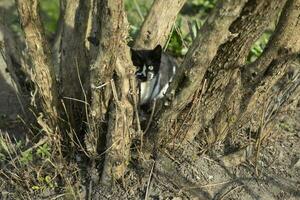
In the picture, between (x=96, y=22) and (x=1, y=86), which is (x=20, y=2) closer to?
(x=96, y=22)

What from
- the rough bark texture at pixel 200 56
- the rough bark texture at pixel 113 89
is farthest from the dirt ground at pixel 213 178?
the rough bark texture at pixel 200 56

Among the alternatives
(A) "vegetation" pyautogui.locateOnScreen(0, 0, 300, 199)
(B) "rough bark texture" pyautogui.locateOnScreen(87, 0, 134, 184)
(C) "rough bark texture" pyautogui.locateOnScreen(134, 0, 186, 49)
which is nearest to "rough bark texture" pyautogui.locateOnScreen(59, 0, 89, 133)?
(A) "vegetation" pyautogui.locateOnScreen(0, 0, 300, 199)

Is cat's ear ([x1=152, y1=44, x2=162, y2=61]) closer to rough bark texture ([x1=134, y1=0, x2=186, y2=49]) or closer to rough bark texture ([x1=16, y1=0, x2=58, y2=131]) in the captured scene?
rough bark texture ([x1=134, y1=0, x2=186, y2=49])

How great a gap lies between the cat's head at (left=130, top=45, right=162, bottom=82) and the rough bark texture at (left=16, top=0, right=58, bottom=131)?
538mm

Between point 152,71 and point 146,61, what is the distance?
0.68 ft

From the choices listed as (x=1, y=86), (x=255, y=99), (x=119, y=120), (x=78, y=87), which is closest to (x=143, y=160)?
(x=119, y=120)

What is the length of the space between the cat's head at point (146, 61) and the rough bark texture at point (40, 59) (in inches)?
21.2

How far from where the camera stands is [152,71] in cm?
299

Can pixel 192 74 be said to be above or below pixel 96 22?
below

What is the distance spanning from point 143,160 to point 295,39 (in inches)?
41.4

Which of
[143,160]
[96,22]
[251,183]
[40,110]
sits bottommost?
[251,183]

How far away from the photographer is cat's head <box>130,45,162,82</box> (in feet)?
8.91

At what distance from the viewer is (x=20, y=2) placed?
2.03 m

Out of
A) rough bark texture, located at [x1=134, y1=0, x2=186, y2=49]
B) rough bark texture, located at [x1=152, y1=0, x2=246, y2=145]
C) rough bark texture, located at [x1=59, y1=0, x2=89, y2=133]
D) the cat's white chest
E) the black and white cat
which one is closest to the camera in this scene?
rough bark texture, located at [x1=152, y1=0, x2=246, y2=145]
